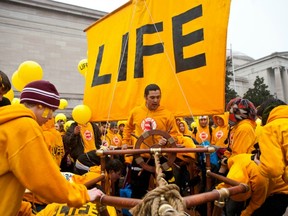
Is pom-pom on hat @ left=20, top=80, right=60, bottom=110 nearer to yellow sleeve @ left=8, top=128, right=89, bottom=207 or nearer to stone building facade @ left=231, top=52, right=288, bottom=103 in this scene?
yellow sleeve @ left=8, top=128, right=89, bottom=207

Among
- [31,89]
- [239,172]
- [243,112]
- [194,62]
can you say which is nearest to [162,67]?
[194,62]

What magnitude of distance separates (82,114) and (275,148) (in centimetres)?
408

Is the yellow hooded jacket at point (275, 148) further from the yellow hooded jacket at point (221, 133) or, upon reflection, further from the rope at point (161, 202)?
the yellow hooded jacket at point (221, 133)

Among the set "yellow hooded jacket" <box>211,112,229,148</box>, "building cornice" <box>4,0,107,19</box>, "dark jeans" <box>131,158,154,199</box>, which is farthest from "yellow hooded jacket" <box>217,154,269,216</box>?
"building cornice" <box>4,0,107,19</box>

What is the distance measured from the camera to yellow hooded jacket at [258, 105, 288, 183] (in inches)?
107

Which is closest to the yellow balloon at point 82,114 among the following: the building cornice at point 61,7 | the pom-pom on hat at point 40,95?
the pom-pom on hat at point 40,95

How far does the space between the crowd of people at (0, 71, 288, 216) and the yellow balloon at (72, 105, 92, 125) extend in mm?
435

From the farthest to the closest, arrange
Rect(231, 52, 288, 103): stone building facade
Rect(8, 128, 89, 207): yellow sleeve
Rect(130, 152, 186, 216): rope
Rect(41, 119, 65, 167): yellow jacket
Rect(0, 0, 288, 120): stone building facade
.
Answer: Rect(231, 52, 288, 103): stone building facade
Rect(0, 0, 288, 120): stone building facade
Rect(41, 119, 65, 167): yellow jacket
Rect(8, 128, 89, 207): yellow sleeve
Rect(130, 152, 186, 216): rope

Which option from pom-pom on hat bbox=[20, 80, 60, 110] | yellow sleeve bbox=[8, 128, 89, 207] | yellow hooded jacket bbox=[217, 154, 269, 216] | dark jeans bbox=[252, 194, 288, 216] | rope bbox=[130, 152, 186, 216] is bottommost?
dark jeans bbox=[252, 194, 288, 216]

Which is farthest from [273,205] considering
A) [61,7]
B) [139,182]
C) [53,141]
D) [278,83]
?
[278,83]

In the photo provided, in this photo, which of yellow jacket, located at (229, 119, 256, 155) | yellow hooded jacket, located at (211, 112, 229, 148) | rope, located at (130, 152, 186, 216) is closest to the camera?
rope, located at (130, 152, 186, 216)

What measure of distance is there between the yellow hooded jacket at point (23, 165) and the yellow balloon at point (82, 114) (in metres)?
4.02

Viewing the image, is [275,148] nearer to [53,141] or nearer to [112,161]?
[112,161]

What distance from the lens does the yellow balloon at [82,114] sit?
5.93 meters
